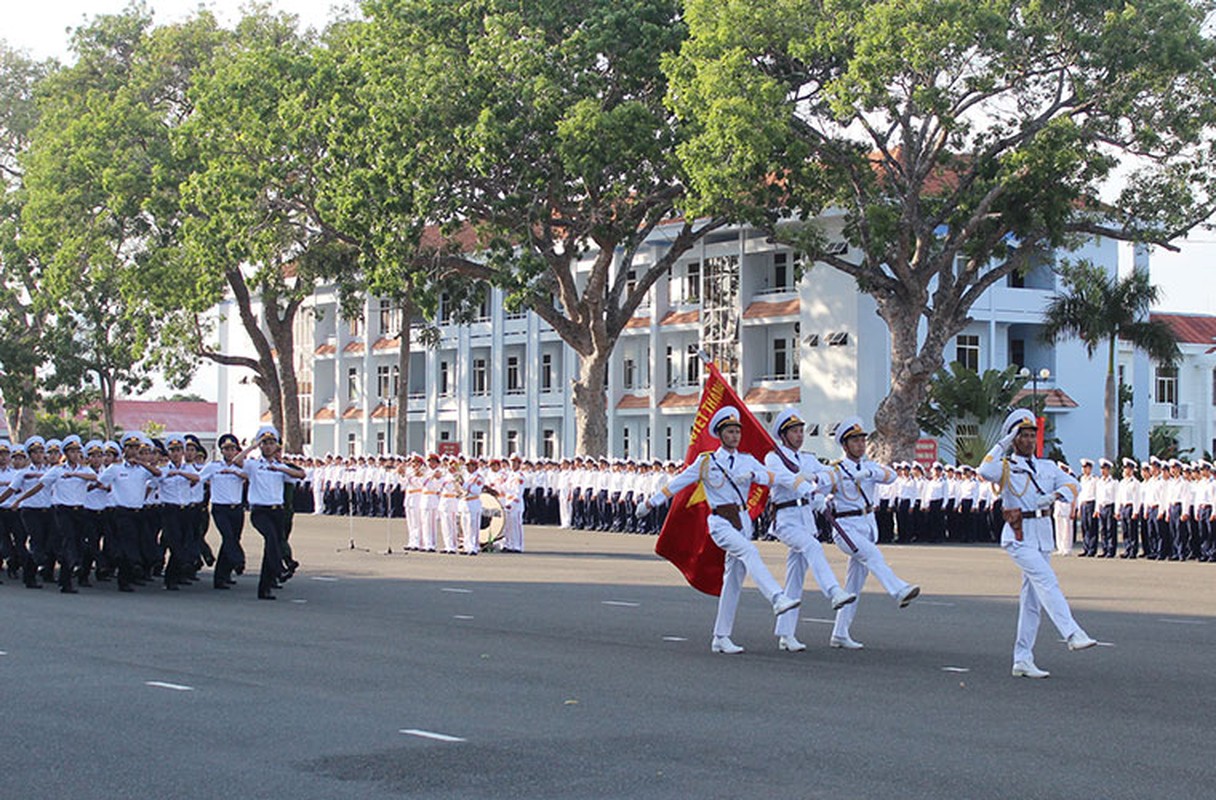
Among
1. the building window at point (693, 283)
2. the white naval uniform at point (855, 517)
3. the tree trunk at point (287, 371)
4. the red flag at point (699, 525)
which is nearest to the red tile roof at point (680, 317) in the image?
the building window at point (693, 283)

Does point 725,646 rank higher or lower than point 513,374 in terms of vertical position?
lower

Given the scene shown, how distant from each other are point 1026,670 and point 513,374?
193 feet

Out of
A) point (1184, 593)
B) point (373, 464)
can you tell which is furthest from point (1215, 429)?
point (1184, 593)

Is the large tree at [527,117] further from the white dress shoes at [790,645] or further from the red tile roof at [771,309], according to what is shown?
the white dress shoes at [790,645]

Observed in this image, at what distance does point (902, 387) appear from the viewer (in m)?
40.8

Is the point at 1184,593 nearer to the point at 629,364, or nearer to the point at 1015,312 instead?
the point at 1015,312

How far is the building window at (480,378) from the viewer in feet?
238

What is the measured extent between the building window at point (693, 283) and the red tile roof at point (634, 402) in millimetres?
4266

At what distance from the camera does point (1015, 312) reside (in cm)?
5728

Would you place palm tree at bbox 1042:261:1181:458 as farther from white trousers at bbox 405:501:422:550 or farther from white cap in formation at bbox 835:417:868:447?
white cap in formation at bbox 835:417:868:447

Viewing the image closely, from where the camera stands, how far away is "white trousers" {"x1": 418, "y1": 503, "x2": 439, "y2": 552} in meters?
31.5

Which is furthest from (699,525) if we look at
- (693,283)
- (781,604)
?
(693,283)

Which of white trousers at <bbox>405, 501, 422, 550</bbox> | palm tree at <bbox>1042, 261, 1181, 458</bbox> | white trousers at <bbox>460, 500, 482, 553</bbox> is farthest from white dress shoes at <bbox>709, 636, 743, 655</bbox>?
palm tree at <bbox>1042, 261, 1181, 458</bbox>

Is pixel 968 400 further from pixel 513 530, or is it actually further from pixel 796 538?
pixel 796 538
